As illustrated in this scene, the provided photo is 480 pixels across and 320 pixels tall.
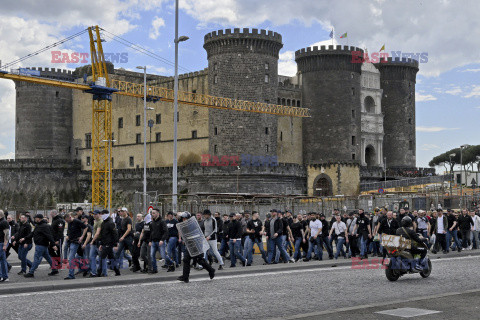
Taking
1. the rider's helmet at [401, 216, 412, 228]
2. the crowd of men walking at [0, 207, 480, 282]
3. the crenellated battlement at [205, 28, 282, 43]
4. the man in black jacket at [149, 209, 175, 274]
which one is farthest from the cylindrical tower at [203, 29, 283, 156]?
the rider's helmet at [401, 216, 412, 228]

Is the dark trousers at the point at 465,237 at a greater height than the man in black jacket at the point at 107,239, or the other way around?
the man in black jacket at the point at 107,239

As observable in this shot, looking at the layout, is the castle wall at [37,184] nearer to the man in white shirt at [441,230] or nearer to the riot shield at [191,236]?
the man in white shirt at [441,230]

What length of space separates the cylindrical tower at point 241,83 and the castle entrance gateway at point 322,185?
6099 mm

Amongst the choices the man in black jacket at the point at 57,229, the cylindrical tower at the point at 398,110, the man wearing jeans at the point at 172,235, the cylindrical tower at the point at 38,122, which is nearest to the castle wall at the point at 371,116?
the cylindrical tower at the point at 398,110

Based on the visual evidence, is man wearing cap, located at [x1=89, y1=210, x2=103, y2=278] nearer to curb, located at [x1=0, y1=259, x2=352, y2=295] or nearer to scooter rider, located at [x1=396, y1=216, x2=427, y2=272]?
curb, located at [x1=0, y1=259, x2=352, y2=295]

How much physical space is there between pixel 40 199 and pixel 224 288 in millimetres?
71452

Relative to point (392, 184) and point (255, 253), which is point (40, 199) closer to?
point (392, 184)

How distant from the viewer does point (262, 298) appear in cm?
1348

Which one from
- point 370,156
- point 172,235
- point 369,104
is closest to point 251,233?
point 172,235

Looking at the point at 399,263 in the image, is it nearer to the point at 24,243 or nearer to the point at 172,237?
the point at 172,237

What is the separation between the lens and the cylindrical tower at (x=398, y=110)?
271 ft

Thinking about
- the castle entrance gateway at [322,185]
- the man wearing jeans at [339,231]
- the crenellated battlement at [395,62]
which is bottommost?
the man wearing jeans at [339,231]

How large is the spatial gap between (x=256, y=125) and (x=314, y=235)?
145ft

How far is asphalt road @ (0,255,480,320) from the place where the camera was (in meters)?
11.5
